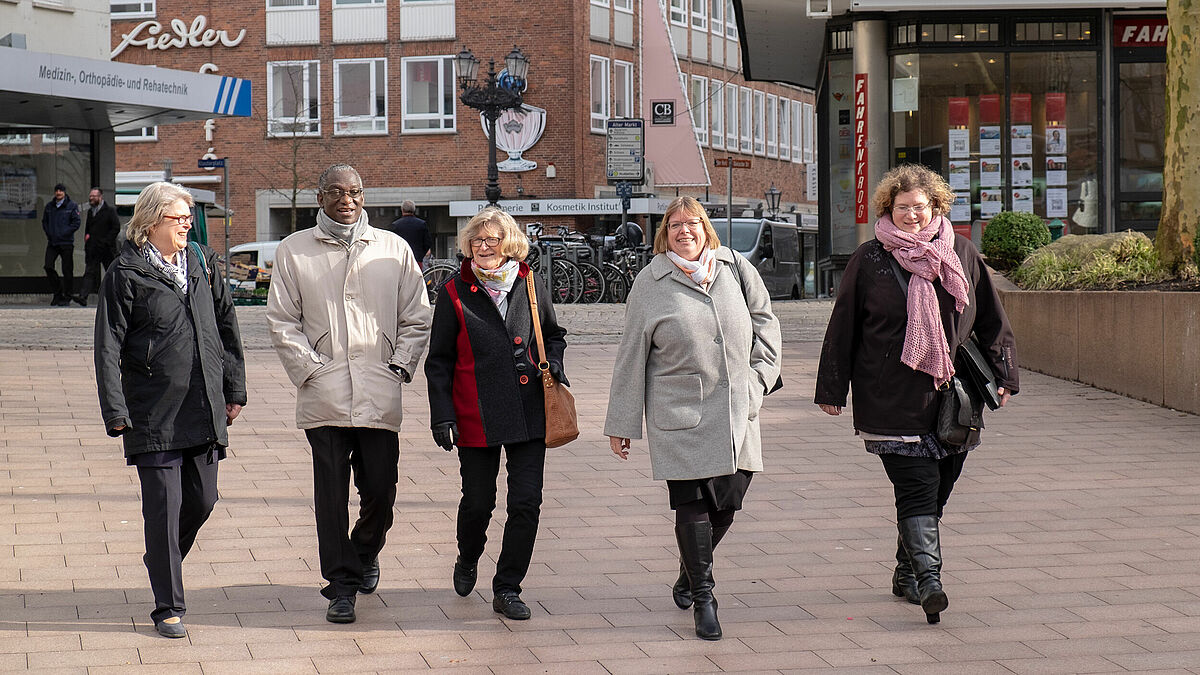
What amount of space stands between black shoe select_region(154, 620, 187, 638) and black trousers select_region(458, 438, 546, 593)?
1128mm

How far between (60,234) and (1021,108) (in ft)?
47.0

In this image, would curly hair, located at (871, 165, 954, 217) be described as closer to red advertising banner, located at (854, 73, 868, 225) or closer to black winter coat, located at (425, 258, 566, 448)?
black winter coat, located at (425, 258, 566, 448)

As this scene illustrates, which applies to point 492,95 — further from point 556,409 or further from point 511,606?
point 511,606

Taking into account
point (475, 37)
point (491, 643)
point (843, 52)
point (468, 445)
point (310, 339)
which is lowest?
point (491, 643)

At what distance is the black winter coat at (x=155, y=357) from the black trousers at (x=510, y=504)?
95 centimetres

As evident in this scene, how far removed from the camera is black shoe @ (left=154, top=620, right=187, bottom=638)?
5.46 m

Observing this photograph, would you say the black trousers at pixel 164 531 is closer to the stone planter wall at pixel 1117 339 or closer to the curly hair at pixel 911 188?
the curly hair at pixel 911 188

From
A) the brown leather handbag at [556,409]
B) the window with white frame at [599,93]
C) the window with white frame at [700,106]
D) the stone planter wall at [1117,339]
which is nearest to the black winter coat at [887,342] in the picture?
the brown leather handbag at [556,409]

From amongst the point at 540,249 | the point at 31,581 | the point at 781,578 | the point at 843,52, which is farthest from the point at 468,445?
the point at 540,249

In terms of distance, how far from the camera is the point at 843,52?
71.7ft

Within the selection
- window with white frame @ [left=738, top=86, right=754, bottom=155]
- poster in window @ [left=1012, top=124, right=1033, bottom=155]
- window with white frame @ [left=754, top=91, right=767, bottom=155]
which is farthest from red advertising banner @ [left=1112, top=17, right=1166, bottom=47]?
window with white frame @ [left=754, top=91, right=767, bottom=155]

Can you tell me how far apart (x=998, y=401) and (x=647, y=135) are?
4017 centimetres

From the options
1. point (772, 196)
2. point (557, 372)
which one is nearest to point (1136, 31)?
point (557, 372)

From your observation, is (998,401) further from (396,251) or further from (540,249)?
(540,249)
